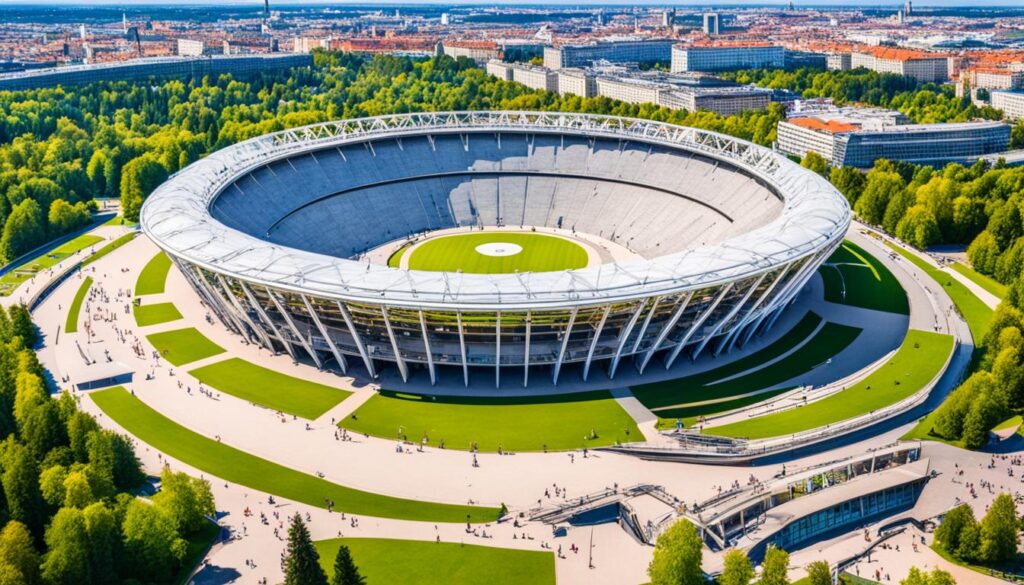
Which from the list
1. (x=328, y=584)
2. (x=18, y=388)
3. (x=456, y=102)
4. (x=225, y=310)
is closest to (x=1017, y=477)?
(x=328, y=584)

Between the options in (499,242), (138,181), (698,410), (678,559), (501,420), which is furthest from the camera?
(138,181)

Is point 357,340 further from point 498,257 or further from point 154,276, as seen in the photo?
point 154,276

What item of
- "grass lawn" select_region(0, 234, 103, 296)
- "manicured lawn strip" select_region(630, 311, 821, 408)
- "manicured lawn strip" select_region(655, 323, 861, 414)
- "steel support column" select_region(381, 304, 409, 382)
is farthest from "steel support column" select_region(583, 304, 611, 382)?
"grass lawn" select_region(0, 234, 103, 296)

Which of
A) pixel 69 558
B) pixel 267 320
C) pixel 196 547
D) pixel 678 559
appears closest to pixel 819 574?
pixel 678 559

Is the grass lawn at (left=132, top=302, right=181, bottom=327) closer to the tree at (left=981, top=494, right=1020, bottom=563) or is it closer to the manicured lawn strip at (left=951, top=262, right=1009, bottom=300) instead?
the tree at (left=981, top=494, right=1020, bottom=563)

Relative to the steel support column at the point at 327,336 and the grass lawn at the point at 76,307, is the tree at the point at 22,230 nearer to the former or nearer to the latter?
the grass lawn at the point at 76,307
